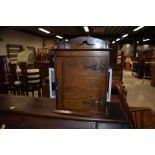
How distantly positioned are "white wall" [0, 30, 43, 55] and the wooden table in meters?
5.27

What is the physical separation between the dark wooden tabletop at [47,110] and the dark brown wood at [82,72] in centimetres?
7

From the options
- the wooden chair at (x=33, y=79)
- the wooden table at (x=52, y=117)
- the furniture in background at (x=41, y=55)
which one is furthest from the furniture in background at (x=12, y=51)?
the wooden table at (x=52, y=117)

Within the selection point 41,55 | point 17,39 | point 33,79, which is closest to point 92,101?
point 33,79

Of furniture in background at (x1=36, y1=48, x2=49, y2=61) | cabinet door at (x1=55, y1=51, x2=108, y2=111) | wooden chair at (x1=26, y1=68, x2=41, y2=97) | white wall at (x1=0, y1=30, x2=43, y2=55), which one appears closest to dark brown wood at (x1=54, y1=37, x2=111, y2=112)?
cabinet door at (x1=55, y1=51, x2=108, y2=111)

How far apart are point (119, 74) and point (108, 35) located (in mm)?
4547

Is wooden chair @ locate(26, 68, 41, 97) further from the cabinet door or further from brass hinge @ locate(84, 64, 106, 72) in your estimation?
brass hinge @ locate(84, 64, 106, 72)

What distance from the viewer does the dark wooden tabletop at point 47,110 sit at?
1361 millimetres

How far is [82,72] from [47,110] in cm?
56

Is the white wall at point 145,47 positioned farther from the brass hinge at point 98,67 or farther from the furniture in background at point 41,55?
the brass hinge at point 98,67

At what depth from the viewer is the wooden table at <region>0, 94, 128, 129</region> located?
134cm

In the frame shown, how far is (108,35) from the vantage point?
905 cm
